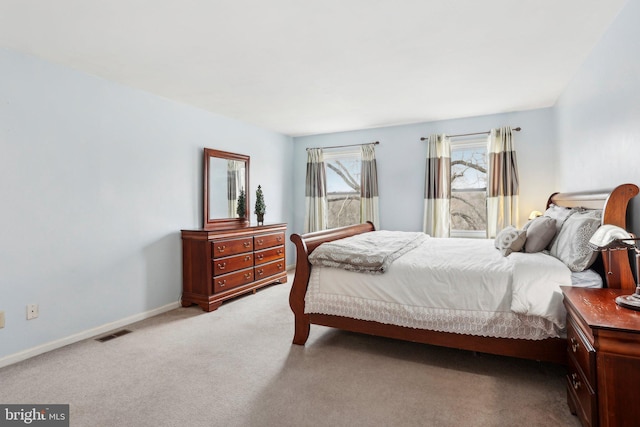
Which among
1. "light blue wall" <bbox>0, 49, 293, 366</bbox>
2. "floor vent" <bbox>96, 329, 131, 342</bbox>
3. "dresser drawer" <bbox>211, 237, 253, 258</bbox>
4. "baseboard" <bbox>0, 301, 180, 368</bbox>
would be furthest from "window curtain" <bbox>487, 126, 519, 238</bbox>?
"floor vent" <bbox>96, 329, 131, 342</bbox>

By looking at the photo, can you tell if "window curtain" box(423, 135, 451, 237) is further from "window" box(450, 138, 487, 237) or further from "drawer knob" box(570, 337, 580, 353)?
"drawer knob" box(570, 337, 580, 353)

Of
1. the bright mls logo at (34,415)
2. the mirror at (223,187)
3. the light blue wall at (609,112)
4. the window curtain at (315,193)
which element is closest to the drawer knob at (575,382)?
the light blue wall at (609,112)

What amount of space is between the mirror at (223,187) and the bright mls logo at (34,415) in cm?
252

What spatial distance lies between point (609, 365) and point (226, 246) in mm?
3478

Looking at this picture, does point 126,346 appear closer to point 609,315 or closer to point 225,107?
point 225,107

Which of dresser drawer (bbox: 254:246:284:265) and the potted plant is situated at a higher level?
the potted plant

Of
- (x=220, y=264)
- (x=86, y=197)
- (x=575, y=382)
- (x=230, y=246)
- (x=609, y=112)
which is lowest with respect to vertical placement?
(x=575, y=382)

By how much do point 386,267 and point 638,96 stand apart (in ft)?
6.10

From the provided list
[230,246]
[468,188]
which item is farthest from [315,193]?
[468,188]

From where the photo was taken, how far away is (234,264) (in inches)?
160

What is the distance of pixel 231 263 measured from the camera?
13.2 feet

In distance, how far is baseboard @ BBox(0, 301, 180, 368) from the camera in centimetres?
255

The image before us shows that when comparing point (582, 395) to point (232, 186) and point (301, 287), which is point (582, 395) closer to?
point (301, 287)

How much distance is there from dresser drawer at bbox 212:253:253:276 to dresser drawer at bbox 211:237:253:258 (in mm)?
58
